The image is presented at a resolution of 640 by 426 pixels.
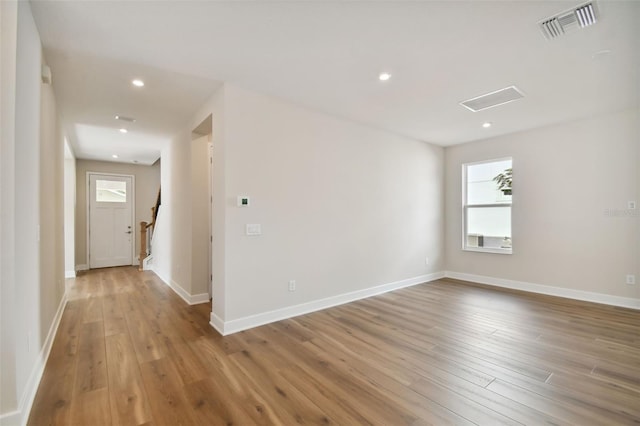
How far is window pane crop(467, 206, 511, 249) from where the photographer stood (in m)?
5.15

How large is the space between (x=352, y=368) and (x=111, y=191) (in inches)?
302

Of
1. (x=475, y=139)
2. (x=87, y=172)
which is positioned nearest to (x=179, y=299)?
(x=87, y=172)

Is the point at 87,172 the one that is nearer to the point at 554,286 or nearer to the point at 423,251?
the point at 423,251

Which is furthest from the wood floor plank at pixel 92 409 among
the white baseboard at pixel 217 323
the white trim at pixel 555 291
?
the white trim at pixel 555 291

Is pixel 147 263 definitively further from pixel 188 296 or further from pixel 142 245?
pixel 188 296

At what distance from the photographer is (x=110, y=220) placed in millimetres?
7199

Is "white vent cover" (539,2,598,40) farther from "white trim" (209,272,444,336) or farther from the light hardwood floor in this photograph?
"white trim" (209,272,444,336)

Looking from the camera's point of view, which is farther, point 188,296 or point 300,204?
point 188,296

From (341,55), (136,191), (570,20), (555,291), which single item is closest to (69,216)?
(136,191)

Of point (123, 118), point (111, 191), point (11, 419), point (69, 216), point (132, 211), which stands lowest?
point (11, 419)

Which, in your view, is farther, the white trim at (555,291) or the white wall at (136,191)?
the white wall at (136,191)

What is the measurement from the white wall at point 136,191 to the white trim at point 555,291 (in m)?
7.86

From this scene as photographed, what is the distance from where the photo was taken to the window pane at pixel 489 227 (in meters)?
5.15

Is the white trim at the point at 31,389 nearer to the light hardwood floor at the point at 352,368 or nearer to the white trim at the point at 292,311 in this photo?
the light hardwood floor at the point at 352,368
